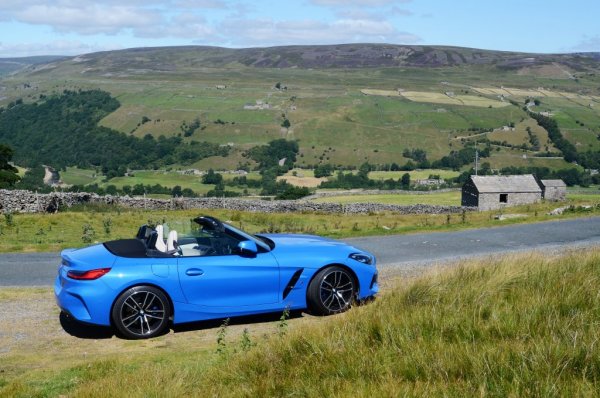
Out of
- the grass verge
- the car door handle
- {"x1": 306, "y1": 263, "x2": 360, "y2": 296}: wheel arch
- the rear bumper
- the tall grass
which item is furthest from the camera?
the grass verge

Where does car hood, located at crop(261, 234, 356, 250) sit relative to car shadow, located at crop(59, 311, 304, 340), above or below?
above

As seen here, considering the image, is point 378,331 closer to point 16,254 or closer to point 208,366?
point 208,366

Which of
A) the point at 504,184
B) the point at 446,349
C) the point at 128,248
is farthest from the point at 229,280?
the point at 504,184

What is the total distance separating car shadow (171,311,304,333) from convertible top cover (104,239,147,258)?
1144 millimetres

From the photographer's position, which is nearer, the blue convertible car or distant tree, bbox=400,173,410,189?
the blue convertible car

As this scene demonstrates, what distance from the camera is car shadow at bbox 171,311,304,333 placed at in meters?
9.05

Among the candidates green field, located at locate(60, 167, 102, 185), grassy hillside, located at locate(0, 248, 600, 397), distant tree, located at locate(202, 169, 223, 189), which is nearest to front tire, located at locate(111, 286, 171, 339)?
grassy hillside, located at locate(0, 248, 600, 397)

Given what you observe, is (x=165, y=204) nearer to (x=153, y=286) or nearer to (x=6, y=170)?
(x=6, y=170)

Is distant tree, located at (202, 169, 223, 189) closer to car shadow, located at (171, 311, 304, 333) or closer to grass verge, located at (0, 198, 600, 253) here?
grass verge, located at (0, 198, 600, 253)

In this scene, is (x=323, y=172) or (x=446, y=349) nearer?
(x=446, y=349)

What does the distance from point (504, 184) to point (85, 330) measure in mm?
62347

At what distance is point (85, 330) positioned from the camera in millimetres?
9023

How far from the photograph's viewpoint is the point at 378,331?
21.5 ft

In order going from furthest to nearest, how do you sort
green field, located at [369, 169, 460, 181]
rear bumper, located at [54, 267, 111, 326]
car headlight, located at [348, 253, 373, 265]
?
green field, located at [369, 169, 460, 181] → car headlight, located at [348, 253, 373, 265] → rear bumper, located at [54, 267, 111, 326]
